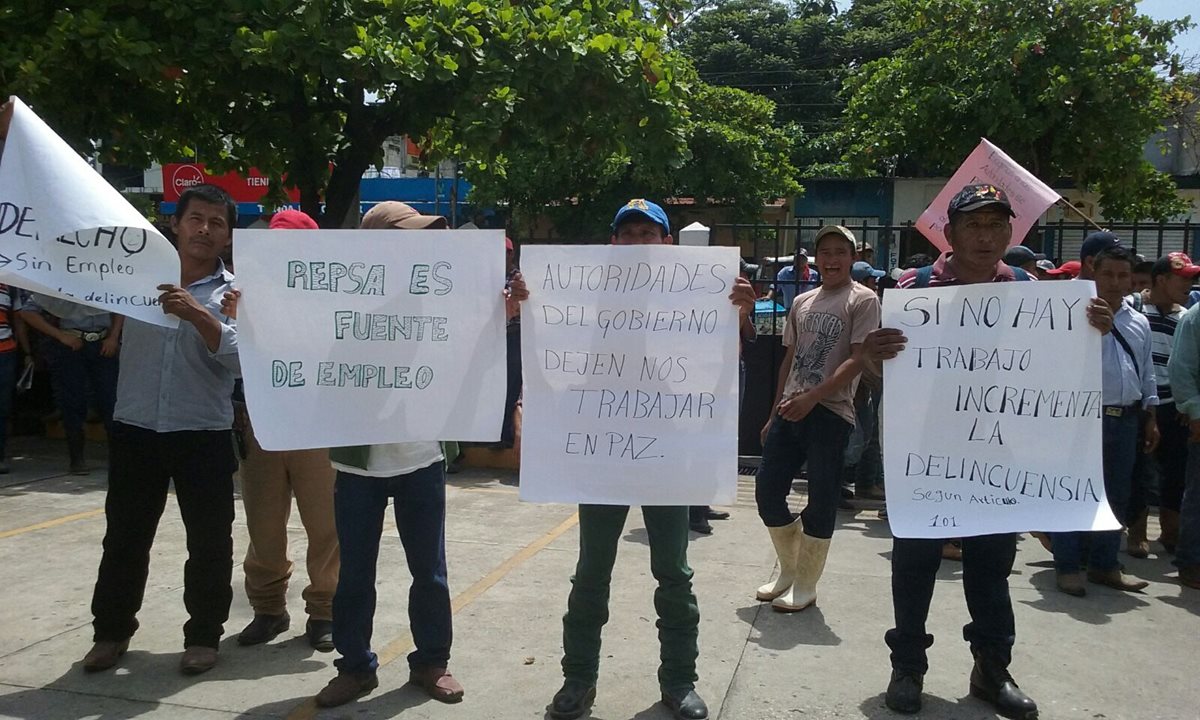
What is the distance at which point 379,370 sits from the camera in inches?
148

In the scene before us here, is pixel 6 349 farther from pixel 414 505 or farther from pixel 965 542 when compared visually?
pixel 965 542

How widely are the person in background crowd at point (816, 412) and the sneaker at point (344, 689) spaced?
6.53 feet

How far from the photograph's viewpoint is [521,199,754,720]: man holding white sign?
3648mm

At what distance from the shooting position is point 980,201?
360 centimetres

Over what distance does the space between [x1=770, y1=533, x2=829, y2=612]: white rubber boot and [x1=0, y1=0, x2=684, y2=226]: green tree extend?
416 cm

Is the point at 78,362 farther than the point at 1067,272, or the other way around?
the point at 78,362

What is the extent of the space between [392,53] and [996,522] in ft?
17.8

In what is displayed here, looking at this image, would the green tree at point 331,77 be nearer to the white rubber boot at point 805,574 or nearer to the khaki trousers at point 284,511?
the khaki trousers at point 284,511

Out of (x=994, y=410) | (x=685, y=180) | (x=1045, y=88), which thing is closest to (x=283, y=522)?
(x=994, y=410)

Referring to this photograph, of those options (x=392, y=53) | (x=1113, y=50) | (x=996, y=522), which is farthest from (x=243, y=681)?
(x=1113, y=50)

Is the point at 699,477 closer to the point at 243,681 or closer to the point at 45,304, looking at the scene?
the point at 243,681

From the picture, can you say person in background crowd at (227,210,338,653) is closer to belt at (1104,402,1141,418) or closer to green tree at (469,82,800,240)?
belt at (1104,402,1141,418)

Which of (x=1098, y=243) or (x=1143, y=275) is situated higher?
(x=1098, y=243)

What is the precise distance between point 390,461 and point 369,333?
461mm
